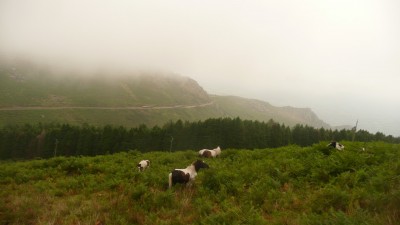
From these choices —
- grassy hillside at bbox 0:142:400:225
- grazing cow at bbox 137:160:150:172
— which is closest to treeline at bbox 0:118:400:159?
grazing cow at bbox 137:160:150:172

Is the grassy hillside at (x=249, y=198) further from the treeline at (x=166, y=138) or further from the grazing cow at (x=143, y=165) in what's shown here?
the treeline at (x=166, y=138)

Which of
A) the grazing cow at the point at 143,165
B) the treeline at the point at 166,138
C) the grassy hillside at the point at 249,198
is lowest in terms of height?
the treeline at the point at 166,138

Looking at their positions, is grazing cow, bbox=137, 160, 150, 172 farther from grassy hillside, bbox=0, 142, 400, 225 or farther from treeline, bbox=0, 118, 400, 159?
treeline, bbox=0, 118, 400, 159

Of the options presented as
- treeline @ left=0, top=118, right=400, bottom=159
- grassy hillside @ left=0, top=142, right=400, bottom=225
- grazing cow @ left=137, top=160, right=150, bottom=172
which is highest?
grassy hillside @ left=0, top=142, right=400, bottom=225

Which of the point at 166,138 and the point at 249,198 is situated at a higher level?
Result: the point at 249,198

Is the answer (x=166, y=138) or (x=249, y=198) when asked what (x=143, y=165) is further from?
(x=166, y=138)

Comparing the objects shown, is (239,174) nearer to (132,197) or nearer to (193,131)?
(132,197)

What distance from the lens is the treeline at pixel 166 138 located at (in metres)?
87.6

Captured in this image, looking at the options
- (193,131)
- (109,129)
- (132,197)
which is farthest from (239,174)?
(109,129)

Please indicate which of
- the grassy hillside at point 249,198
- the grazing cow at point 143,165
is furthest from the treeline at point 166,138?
the grassy hillside at point 249,198

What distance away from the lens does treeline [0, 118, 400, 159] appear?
87.6 meters

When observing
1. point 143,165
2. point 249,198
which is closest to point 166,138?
point 143,165

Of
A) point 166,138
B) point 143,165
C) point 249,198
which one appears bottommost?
point 166,138

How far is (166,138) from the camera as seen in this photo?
8619cm
